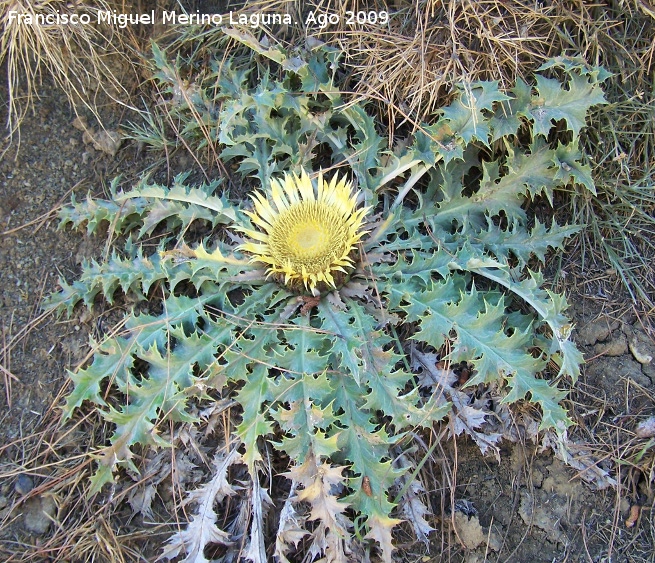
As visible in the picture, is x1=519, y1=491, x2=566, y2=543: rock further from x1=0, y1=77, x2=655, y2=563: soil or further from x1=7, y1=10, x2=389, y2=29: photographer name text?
x1=7, y1=10, x2=389, y2=29: photographer name text

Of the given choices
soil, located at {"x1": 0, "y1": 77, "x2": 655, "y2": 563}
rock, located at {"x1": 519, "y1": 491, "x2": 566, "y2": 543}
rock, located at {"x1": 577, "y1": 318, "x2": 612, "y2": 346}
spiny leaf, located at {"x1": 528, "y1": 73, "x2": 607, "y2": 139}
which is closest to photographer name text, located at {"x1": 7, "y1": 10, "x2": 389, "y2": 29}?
soil, located at {"x1": 0, "y1": 77, "x2": 655, "y2": 563}

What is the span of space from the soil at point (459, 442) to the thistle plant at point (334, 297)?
0.52ft

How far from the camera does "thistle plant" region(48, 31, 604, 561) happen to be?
234cm

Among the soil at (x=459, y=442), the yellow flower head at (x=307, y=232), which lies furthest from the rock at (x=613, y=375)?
the yellow flower head at (x=307, y=232)

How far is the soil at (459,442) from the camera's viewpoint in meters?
2.40

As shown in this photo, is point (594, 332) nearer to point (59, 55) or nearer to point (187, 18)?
point (187, 18)

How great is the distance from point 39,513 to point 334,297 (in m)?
1.61

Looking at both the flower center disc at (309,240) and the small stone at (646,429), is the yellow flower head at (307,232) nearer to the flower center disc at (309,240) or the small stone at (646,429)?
the flower center disc at (309,240)

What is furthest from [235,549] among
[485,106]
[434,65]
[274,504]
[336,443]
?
[434,65]

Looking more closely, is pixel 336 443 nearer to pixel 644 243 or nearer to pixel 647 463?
pixel 647 463

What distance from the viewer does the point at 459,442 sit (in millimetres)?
2557

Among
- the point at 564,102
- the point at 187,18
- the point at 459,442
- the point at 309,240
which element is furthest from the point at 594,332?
the point at 187,18

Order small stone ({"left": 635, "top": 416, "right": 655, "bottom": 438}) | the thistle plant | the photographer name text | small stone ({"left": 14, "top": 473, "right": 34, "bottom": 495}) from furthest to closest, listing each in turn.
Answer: the photographer name text
small stone ({"left": 14, "top": 473, "right": 34, "bottom": 495})
small stone ({"left": 635, "top": 416, "right": 655, "bottom": 438})
the thistle plant

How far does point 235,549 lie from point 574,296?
1889 millimetres
